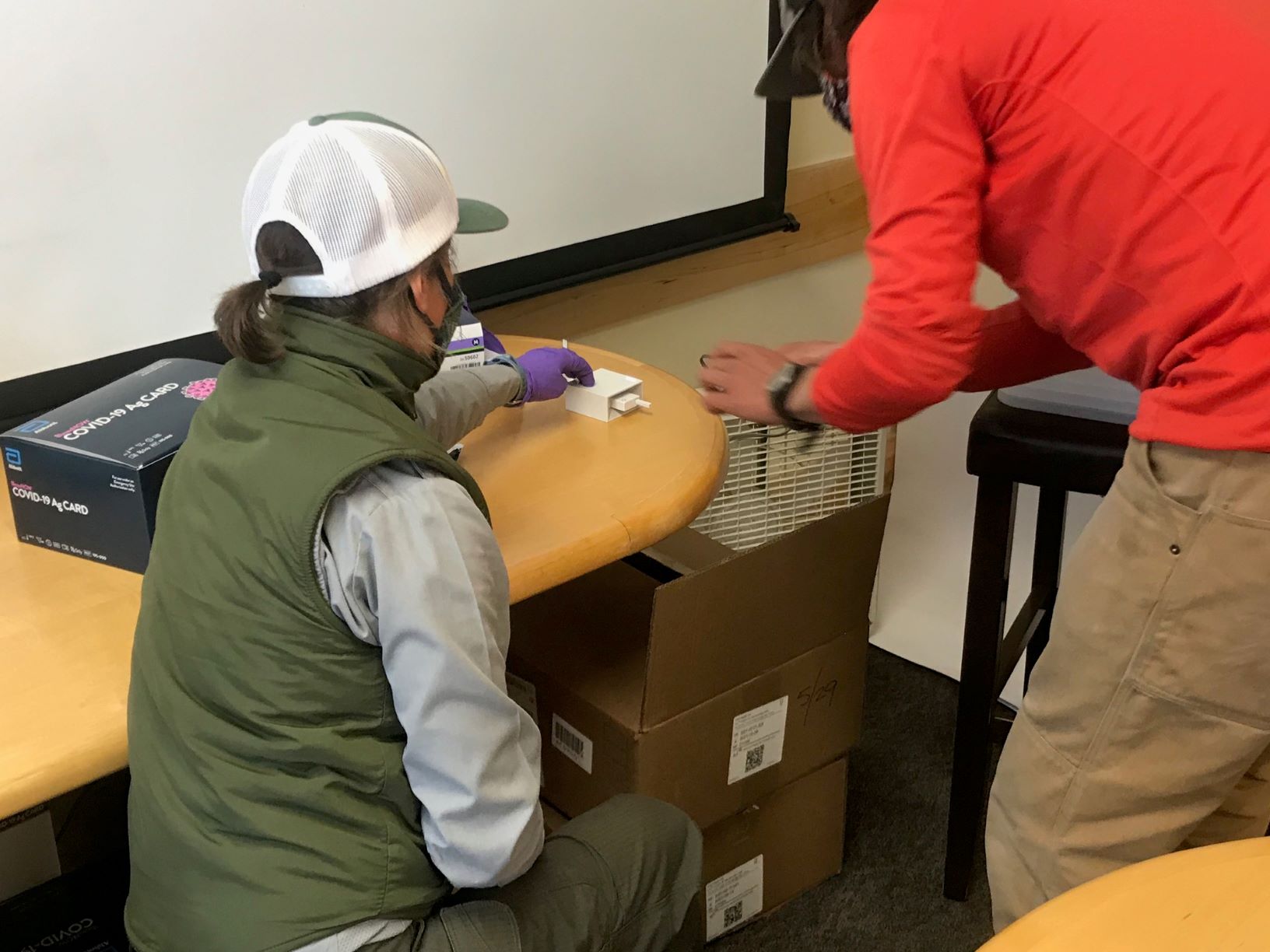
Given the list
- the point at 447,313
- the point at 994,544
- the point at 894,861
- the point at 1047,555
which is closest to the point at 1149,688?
the point at 994,544

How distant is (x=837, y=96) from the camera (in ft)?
3.46

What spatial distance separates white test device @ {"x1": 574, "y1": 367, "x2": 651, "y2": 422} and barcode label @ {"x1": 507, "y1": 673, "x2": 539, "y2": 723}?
0.36m

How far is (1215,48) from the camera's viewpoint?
874mm

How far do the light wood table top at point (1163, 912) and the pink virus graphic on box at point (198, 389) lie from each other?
3.01ft

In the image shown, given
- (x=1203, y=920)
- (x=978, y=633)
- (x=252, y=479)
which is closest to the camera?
(x=1203, y=920)

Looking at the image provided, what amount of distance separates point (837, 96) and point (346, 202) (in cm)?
46

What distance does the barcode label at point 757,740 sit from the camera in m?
1.47

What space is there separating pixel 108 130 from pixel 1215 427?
1.18 meters

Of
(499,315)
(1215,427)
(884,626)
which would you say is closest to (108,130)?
(499,315)

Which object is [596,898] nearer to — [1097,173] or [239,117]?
[1097,173]

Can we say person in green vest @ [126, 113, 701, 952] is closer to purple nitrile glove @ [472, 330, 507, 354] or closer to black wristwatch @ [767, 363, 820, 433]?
black wristwatch @ [767, 363, 820, 433]

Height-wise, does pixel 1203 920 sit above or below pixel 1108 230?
below

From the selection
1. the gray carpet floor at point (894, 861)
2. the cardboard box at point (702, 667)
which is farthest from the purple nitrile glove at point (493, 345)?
the gray carpet floor at point (894, 861)

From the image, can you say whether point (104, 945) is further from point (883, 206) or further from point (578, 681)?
point (883, 206)
